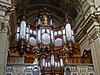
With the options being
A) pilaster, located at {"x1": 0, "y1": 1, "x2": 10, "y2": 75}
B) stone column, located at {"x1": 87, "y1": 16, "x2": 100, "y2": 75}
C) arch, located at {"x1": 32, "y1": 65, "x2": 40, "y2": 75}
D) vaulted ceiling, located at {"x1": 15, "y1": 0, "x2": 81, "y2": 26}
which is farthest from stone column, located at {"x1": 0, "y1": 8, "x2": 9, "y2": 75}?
vaulted ceiling, located at {"x1": 15, "y1": 0, "x2": 81, "y2": 26}

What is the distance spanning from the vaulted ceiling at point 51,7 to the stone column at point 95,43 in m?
3.86

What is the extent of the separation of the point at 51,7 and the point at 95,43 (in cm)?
715

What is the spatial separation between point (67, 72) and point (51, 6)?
772 centimetres

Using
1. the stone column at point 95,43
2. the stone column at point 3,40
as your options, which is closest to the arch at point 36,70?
the stone column at point 3,40

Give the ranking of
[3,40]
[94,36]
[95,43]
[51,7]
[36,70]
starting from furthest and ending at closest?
[51,7] < [94,36] < [95,43] < [36,70] < [3,40]

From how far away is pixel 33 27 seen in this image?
14.4 m

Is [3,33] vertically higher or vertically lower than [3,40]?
higher

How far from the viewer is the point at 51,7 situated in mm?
16141

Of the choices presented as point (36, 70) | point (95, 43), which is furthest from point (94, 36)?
point (36, 70)

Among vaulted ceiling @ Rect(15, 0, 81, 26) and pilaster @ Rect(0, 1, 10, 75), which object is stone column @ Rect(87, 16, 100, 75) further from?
pilaster @ Rect(0, 1, 10, 75)

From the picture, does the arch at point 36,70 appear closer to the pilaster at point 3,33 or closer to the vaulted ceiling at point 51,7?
the pilaster at point 3,33

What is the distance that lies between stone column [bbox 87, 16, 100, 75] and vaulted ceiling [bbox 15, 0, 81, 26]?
386 cm

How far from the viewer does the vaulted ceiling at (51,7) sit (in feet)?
46.5

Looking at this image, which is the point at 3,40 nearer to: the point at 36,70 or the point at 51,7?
the point at 36,70
